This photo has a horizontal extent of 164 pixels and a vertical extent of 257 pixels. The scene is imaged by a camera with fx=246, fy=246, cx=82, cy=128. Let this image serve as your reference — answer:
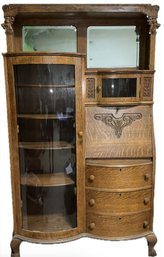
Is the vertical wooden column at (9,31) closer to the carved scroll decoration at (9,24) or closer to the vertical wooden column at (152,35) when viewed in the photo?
the carved scroll decoration at (9,24)

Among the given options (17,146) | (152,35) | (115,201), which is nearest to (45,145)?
(17,146)

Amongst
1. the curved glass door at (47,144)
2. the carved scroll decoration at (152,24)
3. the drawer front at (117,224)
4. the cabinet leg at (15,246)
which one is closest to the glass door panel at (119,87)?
the curved glass door at (47,144)

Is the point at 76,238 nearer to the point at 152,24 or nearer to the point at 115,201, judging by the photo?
the point at 115,201

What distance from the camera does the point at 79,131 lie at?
5.93ft

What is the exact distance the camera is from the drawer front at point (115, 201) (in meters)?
1.84

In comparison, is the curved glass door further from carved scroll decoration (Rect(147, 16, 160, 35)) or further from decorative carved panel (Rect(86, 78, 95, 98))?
carved scroll decoration (Rect(147, 16, 160, 35))

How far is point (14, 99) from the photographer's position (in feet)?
5.74

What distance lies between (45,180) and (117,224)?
0.64 metres

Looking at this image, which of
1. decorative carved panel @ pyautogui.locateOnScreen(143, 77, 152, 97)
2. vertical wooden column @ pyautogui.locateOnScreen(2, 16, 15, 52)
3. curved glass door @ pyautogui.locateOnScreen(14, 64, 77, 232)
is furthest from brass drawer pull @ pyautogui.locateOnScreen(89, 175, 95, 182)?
vertical wooden column @ pyautogui.locateOnScreen(2, 16, 15, 52)

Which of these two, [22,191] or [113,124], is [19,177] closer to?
[22,191]

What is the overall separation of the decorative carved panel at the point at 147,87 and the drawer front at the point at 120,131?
104 millimetres

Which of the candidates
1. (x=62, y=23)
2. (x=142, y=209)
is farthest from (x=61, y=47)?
(x=142, y=209)

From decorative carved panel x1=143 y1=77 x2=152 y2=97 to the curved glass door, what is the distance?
542mm

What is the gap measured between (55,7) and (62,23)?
0.69 feet
